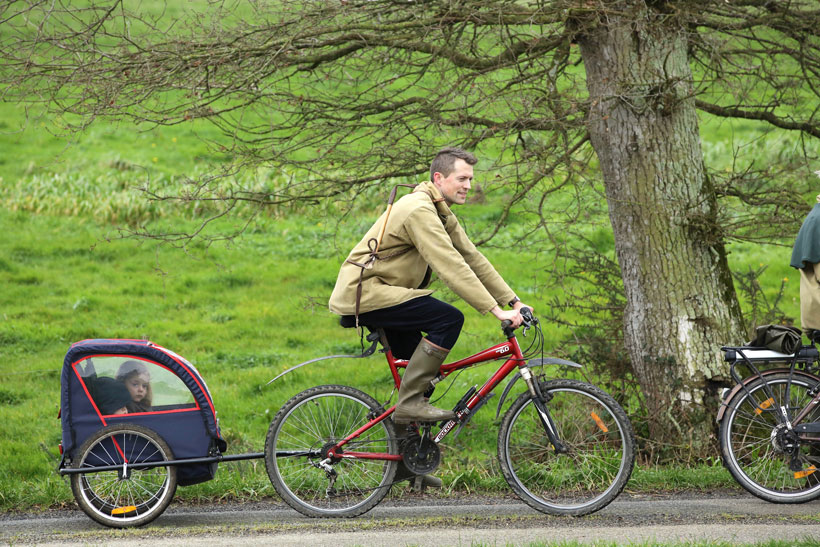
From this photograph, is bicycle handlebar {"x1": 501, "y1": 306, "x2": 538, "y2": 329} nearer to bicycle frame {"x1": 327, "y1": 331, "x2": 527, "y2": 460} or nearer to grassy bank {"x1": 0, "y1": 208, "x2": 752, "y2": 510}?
bicycle frame {"x1": 327, "y1": 331, "x2": 527, "y2": 460}

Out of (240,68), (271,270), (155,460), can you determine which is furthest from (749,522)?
(271,270)

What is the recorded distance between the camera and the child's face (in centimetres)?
547

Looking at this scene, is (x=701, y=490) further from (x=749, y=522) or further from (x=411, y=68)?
(x=411, y=68)

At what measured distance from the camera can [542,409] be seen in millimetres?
5305

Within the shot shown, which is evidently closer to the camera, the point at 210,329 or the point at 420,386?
the point at 420,386

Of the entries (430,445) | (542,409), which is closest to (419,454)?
(430,445)

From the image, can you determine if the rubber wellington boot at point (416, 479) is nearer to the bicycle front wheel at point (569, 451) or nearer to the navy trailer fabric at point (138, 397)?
the bicycle front wheel at point (569, 451)

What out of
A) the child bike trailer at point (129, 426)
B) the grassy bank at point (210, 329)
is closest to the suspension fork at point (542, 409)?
the grassy bank at point (210, 329)

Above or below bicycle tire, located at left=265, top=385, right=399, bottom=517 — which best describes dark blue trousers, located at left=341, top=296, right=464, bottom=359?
above

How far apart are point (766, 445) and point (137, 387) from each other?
4.14 meters

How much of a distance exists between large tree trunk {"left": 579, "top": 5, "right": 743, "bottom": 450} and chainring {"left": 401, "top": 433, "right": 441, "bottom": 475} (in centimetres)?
259

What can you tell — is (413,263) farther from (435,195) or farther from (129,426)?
(129,426)

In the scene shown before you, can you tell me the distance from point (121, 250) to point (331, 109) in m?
8.35

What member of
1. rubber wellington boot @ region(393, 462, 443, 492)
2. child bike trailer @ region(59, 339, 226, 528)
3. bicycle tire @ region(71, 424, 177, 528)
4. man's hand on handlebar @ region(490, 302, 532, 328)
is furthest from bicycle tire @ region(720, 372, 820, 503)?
bicycle tire @ region(71, 424, 177, 528)
